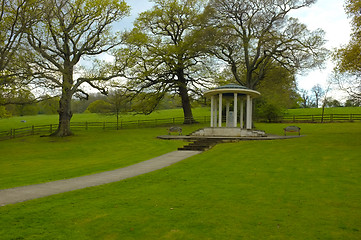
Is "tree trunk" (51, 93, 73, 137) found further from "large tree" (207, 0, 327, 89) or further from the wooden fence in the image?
"large tree" (207, 0, 327, 89)

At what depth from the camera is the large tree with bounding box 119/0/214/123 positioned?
34.9m

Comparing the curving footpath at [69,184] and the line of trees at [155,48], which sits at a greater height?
the line of trees at [155,48]

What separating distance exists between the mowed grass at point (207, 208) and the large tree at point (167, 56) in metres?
25.9

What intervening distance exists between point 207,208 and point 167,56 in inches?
1196

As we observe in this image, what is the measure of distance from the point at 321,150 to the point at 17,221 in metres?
14.0

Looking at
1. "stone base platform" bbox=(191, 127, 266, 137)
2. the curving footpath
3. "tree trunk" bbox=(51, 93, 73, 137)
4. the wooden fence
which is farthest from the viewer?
the wooden fence

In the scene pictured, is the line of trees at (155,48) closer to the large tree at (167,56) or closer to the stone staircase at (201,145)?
the large tree at (167,56)

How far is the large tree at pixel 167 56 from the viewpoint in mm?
34906

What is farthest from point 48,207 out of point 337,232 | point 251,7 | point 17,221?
point 251,7

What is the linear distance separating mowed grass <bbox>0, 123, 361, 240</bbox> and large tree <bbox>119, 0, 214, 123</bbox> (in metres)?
25.9

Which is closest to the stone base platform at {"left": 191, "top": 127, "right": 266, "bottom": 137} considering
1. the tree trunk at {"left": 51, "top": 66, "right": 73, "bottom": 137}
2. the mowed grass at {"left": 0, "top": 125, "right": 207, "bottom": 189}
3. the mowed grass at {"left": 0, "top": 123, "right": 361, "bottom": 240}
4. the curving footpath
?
the mowed grass at {"left": 0, "top": 125, "right": 207, "bottom": 189}

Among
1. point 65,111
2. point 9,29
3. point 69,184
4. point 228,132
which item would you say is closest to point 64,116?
point 65,111

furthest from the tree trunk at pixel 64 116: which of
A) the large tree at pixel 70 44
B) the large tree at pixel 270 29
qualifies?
the large tree at pixel 270 29

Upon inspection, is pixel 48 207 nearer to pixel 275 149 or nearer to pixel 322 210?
pixel 322 210
